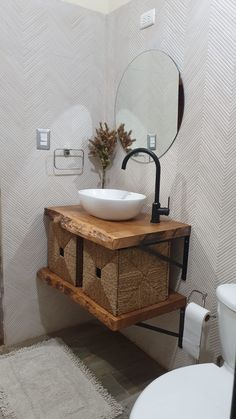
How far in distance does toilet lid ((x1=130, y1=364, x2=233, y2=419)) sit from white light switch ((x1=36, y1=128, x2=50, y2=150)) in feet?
4.56

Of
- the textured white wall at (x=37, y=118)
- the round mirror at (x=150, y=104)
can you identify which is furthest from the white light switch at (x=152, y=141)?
the textured white wall at (x=37, y=118)

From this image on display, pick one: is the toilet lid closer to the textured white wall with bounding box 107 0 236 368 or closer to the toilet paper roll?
the toilet paper roll

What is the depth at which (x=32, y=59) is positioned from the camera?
1782 millimetres

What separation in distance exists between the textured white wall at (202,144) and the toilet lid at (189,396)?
1.16 feet

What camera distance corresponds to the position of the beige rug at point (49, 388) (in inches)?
57.5

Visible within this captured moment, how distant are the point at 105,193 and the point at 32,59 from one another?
86cm

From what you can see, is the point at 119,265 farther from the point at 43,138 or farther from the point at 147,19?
the point at 147,19

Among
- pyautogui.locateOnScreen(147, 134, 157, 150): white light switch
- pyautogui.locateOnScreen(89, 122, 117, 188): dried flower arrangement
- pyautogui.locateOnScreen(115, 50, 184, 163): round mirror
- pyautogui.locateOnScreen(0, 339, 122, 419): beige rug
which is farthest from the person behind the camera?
pyautogui.locateOnScreen(89, 122, 117, 188): dried flower arrangement

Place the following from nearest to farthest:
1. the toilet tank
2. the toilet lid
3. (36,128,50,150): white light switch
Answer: the toilet lid
the toilet tank
(36,128,50,150): white light switch

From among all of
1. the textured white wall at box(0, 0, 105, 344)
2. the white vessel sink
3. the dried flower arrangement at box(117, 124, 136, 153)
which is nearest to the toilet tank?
the white vessel sink

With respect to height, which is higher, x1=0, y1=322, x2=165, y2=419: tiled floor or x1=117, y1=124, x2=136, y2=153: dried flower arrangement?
x1=117, y1=124, x2=136, y2=153: dried flower arrangement

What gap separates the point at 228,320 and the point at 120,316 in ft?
1.50

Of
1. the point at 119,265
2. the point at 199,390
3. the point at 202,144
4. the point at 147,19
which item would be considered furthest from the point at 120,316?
the point at 147,19

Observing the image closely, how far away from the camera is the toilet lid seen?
96cm
